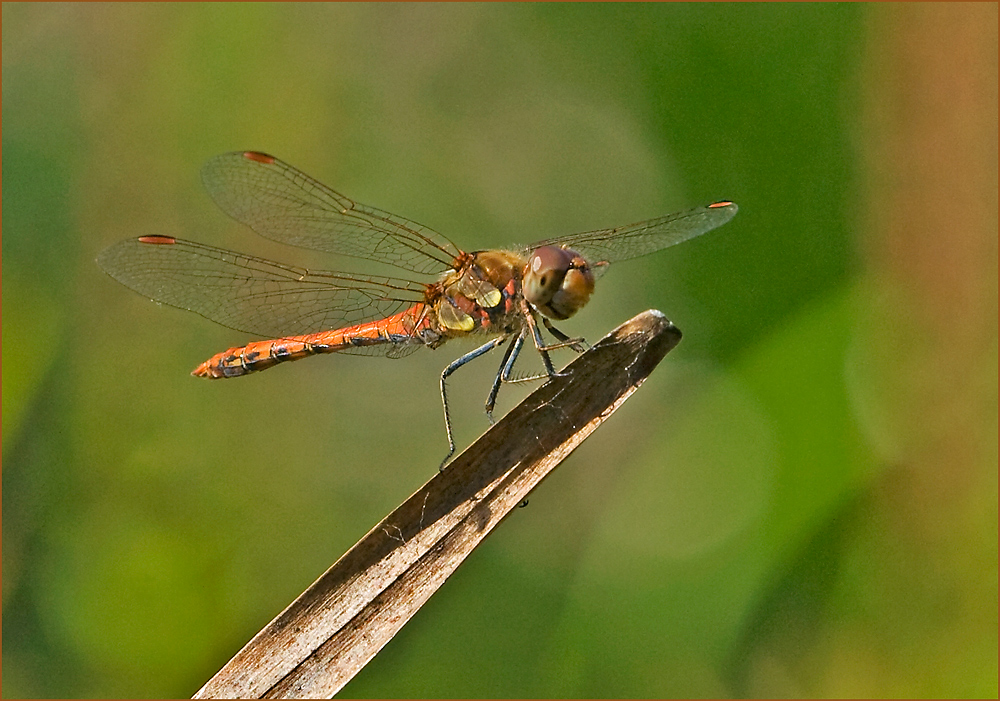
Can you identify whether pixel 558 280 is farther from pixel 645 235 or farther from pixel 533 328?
pixel 645 235

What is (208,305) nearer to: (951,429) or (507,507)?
(507,507)

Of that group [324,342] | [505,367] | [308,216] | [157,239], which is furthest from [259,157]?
[505,367]

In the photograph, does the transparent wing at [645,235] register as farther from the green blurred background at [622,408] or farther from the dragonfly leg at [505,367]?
the dragonfly leg at [505,367]

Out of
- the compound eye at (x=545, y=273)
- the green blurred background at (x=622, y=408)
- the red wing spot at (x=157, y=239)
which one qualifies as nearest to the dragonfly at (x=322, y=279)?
the red wing spot at (x=157, y=239)

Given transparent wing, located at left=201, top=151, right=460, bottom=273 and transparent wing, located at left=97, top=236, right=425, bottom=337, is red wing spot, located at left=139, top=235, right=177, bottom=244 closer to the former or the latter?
transparent wing, located at left=97, top=236, right=425, bottom=337

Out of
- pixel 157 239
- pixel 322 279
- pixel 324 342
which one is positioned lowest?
pixel 324 342

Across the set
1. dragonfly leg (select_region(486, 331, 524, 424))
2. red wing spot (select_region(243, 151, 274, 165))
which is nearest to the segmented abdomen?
dragonfly leg (select_region(486, 331, 524, 424))
